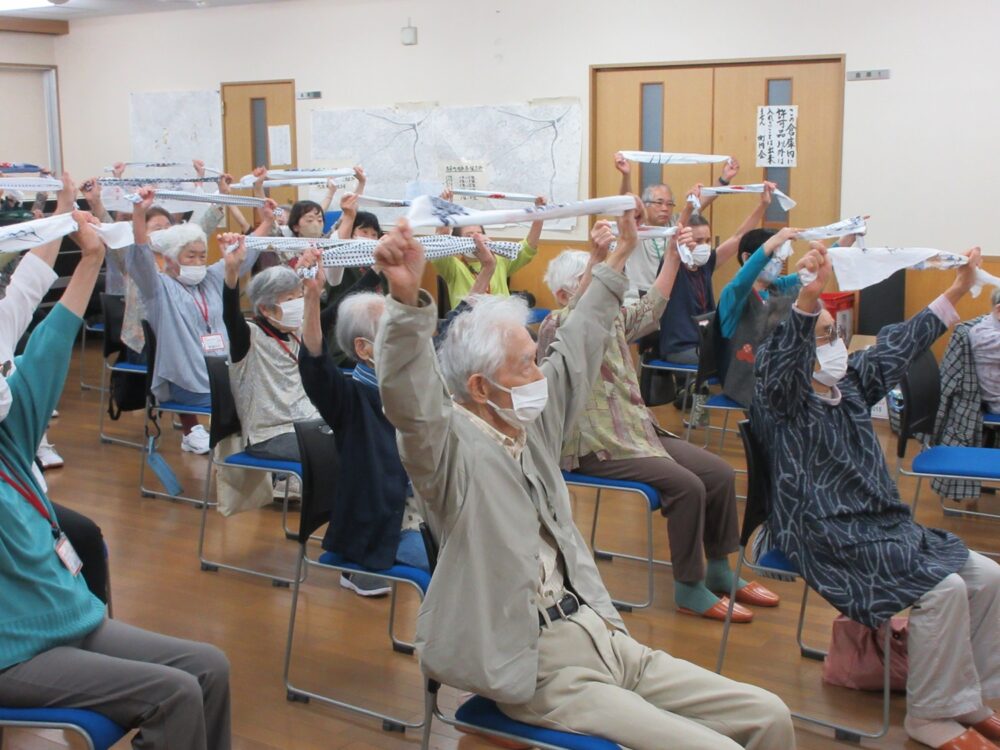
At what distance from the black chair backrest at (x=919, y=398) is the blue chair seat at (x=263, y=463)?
245cm

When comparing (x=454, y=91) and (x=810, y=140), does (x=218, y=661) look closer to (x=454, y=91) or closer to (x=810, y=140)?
(x=810, y=140)

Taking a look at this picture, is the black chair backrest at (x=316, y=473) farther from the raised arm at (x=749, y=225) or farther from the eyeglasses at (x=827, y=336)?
the raised arm at (x=749, y=225)

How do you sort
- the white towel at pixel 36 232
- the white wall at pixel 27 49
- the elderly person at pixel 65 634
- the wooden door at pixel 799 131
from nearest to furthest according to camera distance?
the elderly person at pixel 65 634 → the white towel at pixel 36 232 → the wooden door at pixel 799 131 → the white wall at pixel 27 49

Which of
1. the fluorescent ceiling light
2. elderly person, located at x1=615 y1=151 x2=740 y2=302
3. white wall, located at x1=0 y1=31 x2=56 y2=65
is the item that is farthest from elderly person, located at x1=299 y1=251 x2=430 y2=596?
white wall, located at x1=0 y1=31 x2=56 y2=65

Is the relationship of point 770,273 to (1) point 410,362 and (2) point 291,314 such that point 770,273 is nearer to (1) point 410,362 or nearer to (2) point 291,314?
(2) point 291,314

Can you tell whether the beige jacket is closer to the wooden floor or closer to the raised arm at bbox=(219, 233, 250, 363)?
the wooden floor

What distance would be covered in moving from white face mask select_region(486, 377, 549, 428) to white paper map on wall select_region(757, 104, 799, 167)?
21.8 feet

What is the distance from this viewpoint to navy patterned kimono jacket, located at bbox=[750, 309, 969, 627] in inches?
121

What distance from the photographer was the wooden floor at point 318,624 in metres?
3.27

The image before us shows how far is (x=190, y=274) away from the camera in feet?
18.7

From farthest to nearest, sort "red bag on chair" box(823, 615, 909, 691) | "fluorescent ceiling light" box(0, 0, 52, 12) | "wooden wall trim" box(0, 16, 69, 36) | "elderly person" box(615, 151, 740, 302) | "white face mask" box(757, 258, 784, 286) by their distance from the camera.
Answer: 1. "wooden wall trim" box(0, 16, 69, 36)
2. "fluorescent ceiling light" box(0, 0, 52, 12)
3. "elderly person" box(615, 151, 740, 302)
4. "white face mask" box(757, 258, 784, 286)
5. "red bag on chair" box(823, 615, 909, 691)

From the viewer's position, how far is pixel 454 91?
32.6ft

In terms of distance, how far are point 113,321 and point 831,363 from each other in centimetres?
441

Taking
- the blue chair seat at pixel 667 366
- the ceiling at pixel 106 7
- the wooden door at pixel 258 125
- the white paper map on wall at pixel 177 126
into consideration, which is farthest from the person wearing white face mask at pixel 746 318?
the white paper map on wall at pixel 177 126
